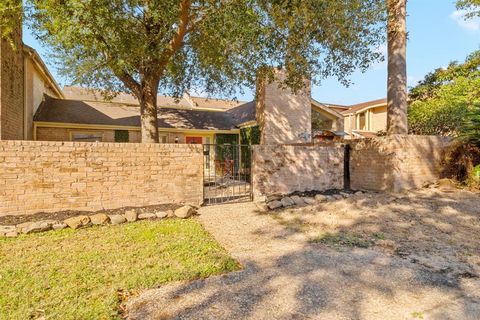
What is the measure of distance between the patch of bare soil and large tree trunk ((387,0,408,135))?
121 inches

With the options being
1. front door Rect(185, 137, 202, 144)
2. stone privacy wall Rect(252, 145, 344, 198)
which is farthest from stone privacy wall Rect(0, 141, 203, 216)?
front door Rect(185, 137, 202, 144)

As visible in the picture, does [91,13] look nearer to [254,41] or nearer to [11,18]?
[11,18]

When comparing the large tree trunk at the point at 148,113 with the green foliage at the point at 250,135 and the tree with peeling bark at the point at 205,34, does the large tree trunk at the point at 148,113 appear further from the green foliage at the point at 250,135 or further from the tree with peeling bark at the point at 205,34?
the green foliage at the point at 250,135

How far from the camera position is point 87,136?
15156 mm

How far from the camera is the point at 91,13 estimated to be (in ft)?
20.4

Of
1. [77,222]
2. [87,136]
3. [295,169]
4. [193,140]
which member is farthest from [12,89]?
[295,169]

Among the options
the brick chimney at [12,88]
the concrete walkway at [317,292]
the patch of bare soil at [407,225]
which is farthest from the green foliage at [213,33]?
the concrete walkway at [317,292]

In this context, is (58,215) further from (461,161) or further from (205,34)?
(461,161)

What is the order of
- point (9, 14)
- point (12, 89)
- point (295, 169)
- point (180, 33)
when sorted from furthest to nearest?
point (12, 89), point (295, 169), point (180, 33), point (9, 14)

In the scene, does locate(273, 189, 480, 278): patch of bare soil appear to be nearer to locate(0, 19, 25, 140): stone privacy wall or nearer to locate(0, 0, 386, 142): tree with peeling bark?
locate(0, 0, 386, 142): tree with peeling bark

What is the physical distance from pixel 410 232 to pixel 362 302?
350cm

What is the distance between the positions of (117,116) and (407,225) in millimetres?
16055

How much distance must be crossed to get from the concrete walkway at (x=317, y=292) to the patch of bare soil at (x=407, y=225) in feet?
1.69

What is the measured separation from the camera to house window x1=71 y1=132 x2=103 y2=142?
48.7ft
